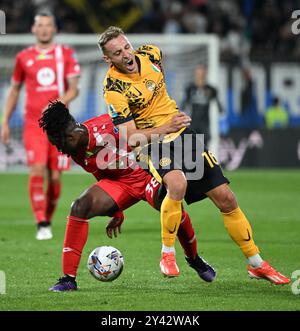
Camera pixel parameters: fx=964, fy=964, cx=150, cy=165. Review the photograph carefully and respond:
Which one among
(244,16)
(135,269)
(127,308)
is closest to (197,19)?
(244,16)

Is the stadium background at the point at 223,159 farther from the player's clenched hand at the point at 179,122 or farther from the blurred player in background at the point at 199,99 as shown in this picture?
the blurred player in background at the point at 199,99

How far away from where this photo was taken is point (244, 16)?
2517cm

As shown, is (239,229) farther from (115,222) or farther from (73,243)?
(73,243)

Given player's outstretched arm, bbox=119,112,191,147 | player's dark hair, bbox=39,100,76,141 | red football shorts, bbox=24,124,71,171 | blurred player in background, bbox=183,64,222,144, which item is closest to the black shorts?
player's outstretched arm, bbox=119,112,191,147

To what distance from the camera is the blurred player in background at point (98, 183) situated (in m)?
7.20

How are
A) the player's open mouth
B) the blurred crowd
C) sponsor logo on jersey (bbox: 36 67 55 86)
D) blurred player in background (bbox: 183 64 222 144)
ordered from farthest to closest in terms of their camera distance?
the blurred crowd < blurred player in background (bbox: 183 64 222 144) < sponsor logo on jersey (bbox: 36 67 55 86) < the player's open mouth

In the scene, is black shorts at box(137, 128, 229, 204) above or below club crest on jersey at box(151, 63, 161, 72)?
below

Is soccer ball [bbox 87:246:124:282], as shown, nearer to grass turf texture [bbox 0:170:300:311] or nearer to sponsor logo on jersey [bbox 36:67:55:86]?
grass turf texture [bbox 0:170:300:311]

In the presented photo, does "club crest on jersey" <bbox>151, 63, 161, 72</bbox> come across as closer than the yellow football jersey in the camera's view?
No

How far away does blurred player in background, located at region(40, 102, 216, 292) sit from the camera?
23.6 feet

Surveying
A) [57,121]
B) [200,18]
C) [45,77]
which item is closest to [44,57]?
[45,77]

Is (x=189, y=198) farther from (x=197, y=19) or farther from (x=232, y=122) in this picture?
(x=197, y=19)

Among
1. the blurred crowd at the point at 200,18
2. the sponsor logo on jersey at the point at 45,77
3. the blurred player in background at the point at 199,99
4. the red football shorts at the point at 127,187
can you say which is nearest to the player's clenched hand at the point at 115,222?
the red football shorts at the point at 127,187

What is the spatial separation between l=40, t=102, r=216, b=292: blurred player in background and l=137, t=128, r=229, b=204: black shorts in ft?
0.68
